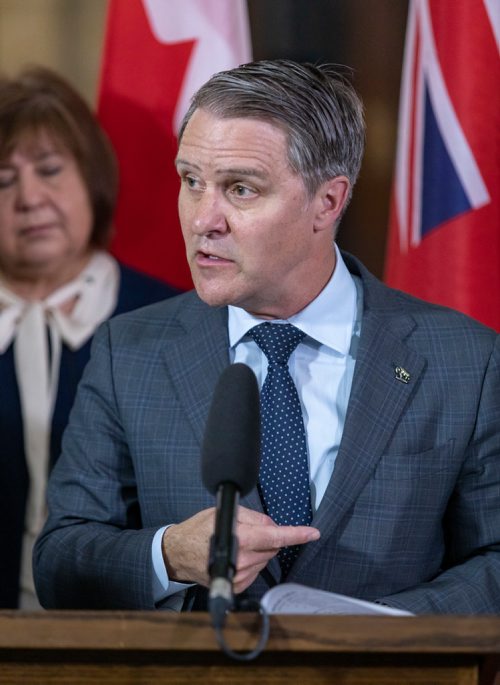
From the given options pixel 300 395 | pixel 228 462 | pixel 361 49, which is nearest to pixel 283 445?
pixel 300 395

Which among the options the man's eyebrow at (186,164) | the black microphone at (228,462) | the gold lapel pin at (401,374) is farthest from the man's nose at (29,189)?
the black microphone at (228,462)

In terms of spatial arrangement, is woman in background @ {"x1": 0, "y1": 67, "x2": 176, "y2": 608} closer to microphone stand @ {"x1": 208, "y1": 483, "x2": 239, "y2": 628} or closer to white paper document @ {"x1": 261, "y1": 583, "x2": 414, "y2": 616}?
white paper document @ {"x1": 261, "y1": 583, "x2": 414, "y2": 616}

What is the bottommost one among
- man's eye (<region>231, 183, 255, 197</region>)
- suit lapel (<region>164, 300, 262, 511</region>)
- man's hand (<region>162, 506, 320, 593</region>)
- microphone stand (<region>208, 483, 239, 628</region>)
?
man's hand (<region>162, 506, 320, 593</region>)

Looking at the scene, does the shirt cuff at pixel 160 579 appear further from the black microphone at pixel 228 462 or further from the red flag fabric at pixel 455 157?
the red flag fabric at pixel 455 157

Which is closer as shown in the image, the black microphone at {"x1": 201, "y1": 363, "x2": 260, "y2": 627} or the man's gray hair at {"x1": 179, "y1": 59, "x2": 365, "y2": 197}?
the black microphone at {"x1": 201, "y1": 363, "x2": 260, "y2": 627}

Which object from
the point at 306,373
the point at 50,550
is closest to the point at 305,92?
the point at 306,373

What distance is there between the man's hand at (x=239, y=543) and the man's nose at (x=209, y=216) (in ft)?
1.43

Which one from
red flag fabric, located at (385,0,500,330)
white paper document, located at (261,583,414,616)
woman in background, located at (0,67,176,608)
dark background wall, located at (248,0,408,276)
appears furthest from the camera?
dark background wall, located at (248,0,408,276)

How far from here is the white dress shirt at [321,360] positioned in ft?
5.89

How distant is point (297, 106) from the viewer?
67.4 inches

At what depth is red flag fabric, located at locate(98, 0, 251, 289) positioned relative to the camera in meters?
2.53

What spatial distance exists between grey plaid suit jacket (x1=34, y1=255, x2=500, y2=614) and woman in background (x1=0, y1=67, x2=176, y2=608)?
0.62 meters

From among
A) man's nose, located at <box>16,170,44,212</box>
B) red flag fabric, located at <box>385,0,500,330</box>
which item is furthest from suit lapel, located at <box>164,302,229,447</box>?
man's nose, located at <box>16,170,44,212</box>

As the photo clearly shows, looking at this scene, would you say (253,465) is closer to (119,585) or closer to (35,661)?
(35,661)
